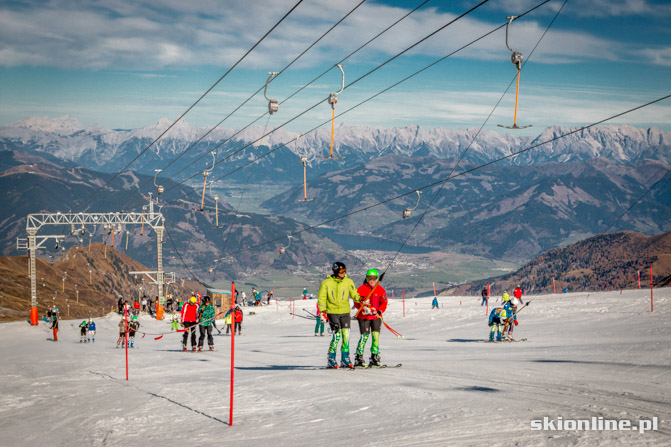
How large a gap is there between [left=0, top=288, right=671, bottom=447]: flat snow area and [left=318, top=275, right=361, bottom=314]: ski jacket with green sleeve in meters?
1.49

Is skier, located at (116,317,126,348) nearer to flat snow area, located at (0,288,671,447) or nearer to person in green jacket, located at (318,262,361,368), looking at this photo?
flat snow area, located at (0,288,671,447)

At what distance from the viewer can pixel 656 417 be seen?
9.60m

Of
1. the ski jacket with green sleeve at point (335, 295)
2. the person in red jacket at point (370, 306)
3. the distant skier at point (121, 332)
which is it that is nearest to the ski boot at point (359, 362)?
the person in red jacket at point (370, 306)

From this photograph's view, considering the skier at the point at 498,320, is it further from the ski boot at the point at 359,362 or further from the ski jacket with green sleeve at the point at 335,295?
the ski jacket with green sleeve at the point at 335,295

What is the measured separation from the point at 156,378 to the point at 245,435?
7890 mm

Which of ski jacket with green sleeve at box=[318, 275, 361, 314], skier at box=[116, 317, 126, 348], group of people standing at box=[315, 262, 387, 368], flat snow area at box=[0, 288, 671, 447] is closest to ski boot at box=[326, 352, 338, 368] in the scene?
flat snow area at box=[0, 288, 671, 447]

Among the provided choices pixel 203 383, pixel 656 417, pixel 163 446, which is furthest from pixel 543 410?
pixel 203 383

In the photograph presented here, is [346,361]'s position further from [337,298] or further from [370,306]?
[337,298]

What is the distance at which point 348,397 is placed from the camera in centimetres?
1236

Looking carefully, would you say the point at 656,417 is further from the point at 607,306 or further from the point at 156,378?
the point at 607,306

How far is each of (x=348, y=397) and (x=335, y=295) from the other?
3.32 meters

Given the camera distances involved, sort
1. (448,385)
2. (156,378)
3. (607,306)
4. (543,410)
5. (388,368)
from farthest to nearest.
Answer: (607,306) < (156,378) < (388,368) < (448,385) < (543,410)

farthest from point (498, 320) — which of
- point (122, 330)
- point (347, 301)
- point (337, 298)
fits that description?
point (122, 330)

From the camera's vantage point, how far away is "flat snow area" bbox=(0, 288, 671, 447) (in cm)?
970
